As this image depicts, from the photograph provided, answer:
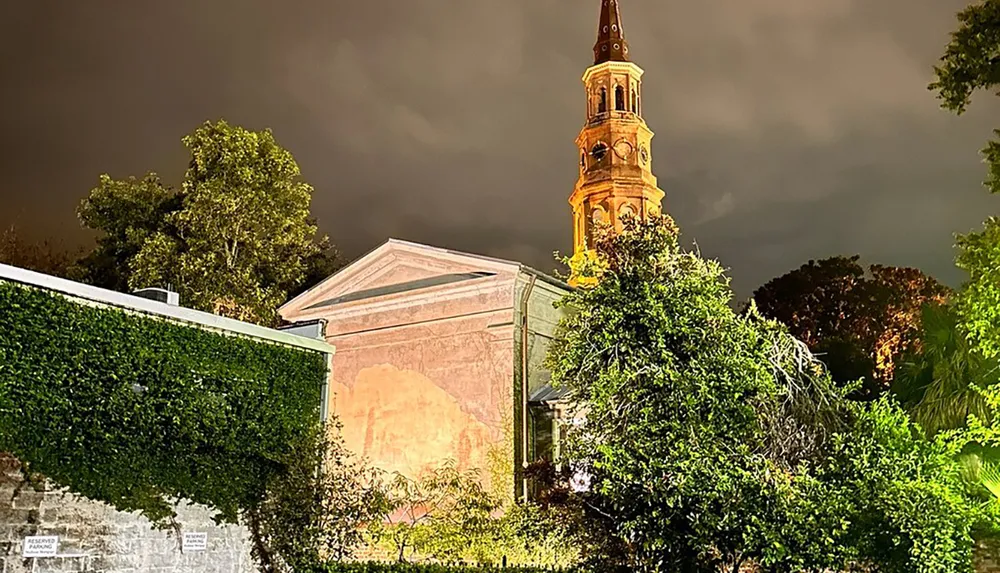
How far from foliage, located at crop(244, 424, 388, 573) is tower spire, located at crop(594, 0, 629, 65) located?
27429 millimetres

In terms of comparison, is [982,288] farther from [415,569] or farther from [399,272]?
[399,272]

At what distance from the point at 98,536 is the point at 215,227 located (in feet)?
44.9

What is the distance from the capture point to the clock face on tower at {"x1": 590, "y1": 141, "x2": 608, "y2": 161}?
3588 centimetres

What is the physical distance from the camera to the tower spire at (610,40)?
3881 centimetres

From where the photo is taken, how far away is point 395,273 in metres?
20.8

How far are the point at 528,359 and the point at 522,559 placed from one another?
15.1ft

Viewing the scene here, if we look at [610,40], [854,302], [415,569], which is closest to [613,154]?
[610,40]

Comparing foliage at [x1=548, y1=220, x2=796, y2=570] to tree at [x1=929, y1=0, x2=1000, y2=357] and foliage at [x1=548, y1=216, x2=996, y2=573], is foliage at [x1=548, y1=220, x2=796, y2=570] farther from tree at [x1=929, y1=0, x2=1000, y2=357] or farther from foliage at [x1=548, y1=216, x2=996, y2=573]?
→ tree at [x1=929, y1=0, x2=1000, y2=357]

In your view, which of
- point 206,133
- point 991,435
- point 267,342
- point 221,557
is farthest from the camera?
point 206,133

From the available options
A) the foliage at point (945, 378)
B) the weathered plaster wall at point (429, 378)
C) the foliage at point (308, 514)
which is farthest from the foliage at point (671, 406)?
the weathered plaster wall at point (429, 378)

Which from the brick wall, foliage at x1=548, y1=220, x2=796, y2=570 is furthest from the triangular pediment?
the brick wall

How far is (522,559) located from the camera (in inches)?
618

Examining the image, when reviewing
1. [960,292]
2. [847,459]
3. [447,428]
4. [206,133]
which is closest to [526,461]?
[447,428]

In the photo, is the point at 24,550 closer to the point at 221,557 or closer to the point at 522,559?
the point at 221,557
